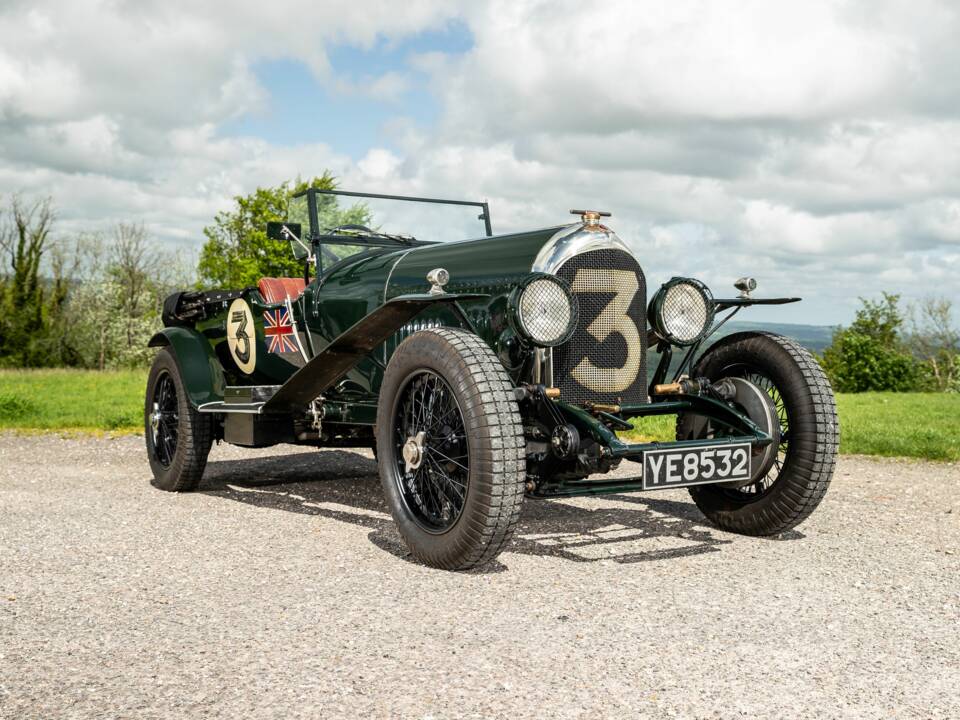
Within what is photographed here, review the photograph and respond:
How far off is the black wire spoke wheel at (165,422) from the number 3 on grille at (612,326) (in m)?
3.79

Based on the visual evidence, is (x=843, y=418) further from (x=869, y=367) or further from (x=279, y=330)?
(x=869, y=367)

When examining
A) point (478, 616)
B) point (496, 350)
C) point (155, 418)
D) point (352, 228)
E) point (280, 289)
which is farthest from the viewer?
point (155, 418)

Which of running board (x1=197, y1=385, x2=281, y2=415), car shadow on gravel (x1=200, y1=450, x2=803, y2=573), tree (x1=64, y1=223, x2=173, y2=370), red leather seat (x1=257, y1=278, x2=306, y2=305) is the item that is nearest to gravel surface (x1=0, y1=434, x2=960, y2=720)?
car shadow on gravel (x1=200, y1=450, x2=803, y2=573)

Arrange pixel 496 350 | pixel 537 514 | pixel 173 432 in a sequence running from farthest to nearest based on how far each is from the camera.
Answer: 1. pixel 173 432
2. pixel 537 514
3. pixel 496 350

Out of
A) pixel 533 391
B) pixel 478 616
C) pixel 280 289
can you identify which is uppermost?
pixel 280 289

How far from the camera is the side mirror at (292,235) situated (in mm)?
6664

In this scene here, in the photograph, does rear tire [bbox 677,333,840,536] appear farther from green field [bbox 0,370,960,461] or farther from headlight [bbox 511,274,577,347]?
green field [bbox 0,370,960,461]

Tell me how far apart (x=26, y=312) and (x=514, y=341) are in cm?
4042

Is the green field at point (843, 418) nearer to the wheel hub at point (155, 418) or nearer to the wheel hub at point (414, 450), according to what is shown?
the wheel hub at point (155, 418)

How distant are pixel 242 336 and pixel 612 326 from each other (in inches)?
128

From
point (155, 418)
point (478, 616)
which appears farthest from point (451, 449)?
point (155, 418)

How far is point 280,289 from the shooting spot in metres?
6.93

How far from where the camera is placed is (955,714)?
279 cm

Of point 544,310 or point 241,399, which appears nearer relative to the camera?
point 544,310
